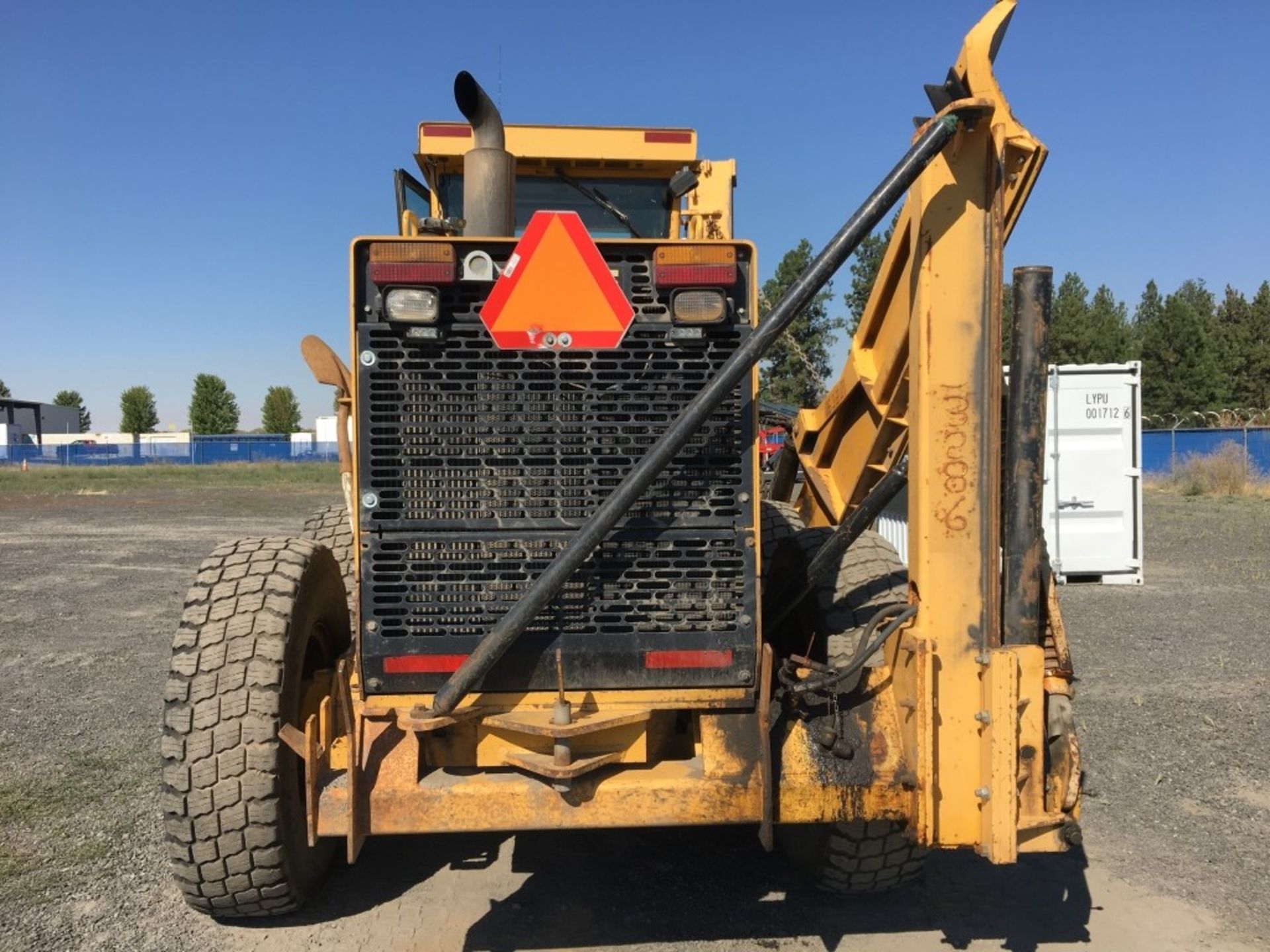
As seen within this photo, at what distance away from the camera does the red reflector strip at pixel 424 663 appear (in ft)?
9.74

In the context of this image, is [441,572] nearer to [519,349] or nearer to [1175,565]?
[519,349]

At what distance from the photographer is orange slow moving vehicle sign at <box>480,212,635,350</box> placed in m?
2.85

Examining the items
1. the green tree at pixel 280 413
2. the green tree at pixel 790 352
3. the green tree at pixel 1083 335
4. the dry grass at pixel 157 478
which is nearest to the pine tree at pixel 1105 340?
the green tree at pixel 1083 335

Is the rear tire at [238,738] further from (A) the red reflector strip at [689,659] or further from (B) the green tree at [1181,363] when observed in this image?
(B) the green tree at [1181,363]

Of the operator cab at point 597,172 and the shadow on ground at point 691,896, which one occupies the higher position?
the operator cab at point 597,172

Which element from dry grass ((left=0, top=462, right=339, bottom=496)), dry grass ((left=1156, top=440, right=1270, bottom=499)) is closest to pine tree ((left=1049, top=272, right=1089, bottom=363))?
dry grass ((left=1156, top=440, right=1270, bottom=499))

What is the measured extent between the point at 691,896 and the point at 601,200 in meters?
3.20

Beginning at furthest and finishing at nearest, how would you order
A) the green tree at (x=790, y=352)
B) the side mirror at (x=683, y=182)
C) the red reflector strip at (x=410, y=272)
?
1. the green tree at (x=790, y=352)
2. the side mirror at (x=683, y=182)
3. the red reflector strip at (x=410, y=272)

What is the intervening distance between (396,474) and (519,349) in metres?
0.53

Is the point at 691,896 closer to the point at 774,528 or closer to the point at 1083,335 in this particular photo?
the point at 774,528

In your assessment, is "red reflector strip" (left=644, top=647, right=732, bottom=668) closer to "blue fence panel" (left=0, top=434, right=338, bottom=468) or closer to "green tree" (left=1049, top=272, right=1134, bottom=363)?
"green tree" (left=1049, top=272, right=1134, bottom=363)

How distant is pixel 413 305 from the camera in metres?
2.84

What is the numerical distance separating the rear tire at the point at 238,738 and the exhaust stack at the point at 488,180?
1310mm

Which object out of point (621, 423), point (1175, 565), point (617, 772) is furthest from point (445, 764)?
point (1175, 565)
